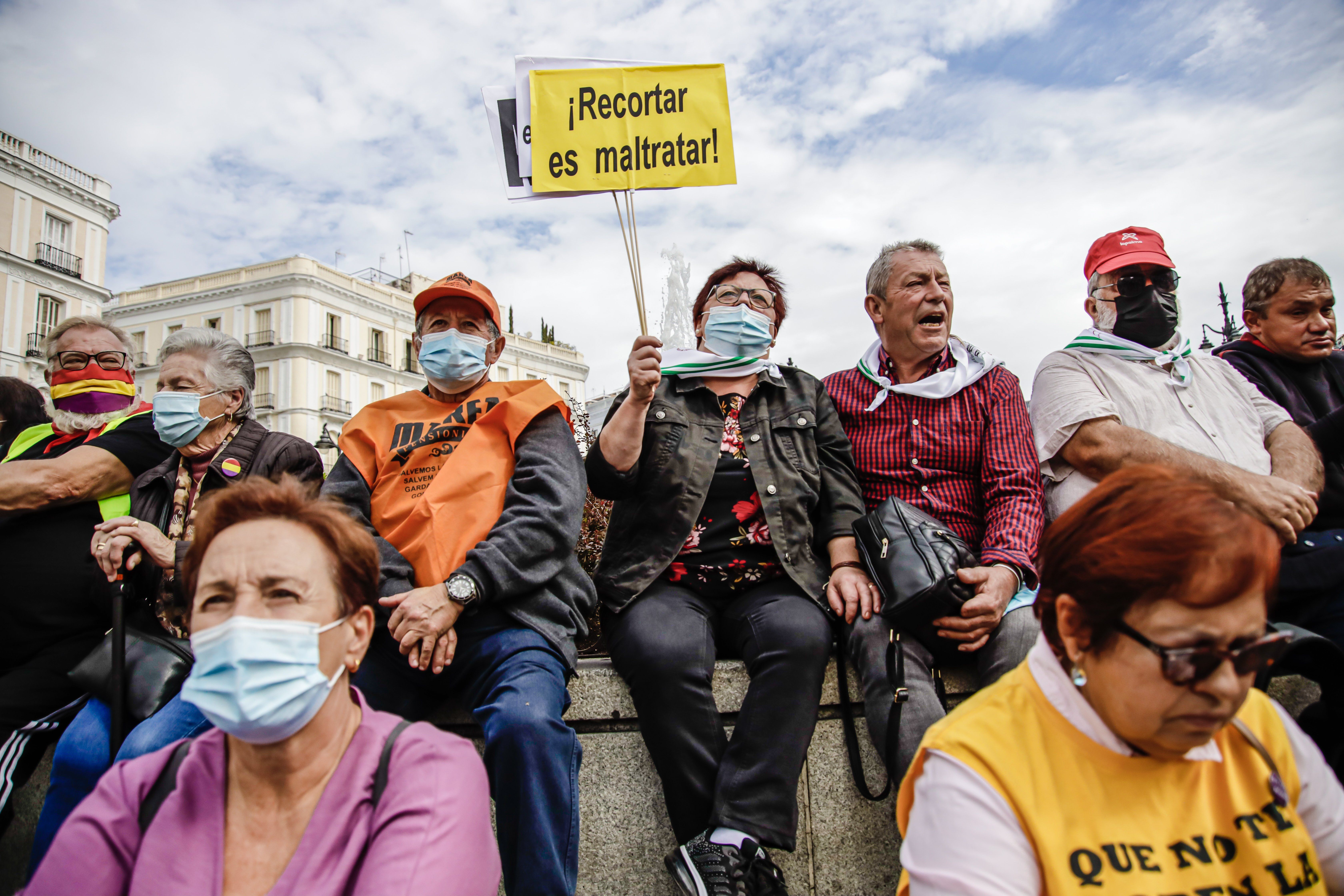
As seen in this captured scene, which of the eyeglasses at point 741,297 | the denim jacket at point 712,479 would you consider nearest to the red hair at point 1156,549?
the denim jacket at point 712,479

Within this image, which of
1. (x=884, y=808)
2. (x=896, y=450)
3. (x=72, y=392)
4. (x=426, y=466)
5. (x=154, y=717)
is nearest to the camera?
(x=154, y=717)

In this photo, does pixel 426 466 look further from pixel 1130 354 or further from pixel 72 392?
pixel 1130 354

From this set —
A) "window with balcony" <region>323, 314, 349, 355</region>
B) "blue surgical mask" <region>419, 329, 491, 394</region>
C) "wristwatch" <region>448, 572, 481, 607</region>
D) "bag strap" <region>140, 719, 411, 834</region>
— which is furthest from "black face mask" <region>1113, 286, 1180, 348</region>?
"window with balcony" <region>323, 314, 349, 355</region>

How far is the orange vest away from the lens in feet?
9.95

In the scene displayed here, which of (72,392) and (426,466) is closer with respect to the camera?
(426,466)

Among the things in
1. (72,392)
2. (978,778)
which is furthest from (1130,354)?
(72,392)

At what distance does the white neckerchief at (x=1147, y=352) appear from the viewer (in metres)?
3.63

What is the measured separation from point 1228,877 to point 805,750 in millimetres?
1408

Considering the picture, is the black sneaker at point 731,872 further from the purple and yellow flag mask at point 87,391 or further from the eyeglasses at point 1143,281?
the purple and yellow flag mask at point 87,391

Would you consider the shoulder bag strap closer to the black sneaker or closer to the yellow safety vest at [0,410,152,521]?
the black sneaker

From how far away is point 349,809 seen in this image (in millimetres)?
1636

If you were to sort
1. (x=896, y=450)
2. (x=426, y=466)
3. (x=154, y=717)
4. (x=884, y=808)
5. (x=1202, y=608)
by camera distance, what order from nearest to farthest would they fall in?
1. (x=1202, y=608)
2. (x=154, y=717)
3. (x=884, y=808)
4. (x=426, y=466)
5. (x=896, y=450)

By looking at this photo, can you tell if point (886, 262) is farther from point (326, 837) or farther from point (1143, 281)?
point (326, 837)

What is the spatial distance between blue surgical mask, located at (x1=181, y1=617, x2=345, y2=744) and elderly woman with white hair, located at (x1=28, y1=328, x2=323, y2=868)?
3.66ft
